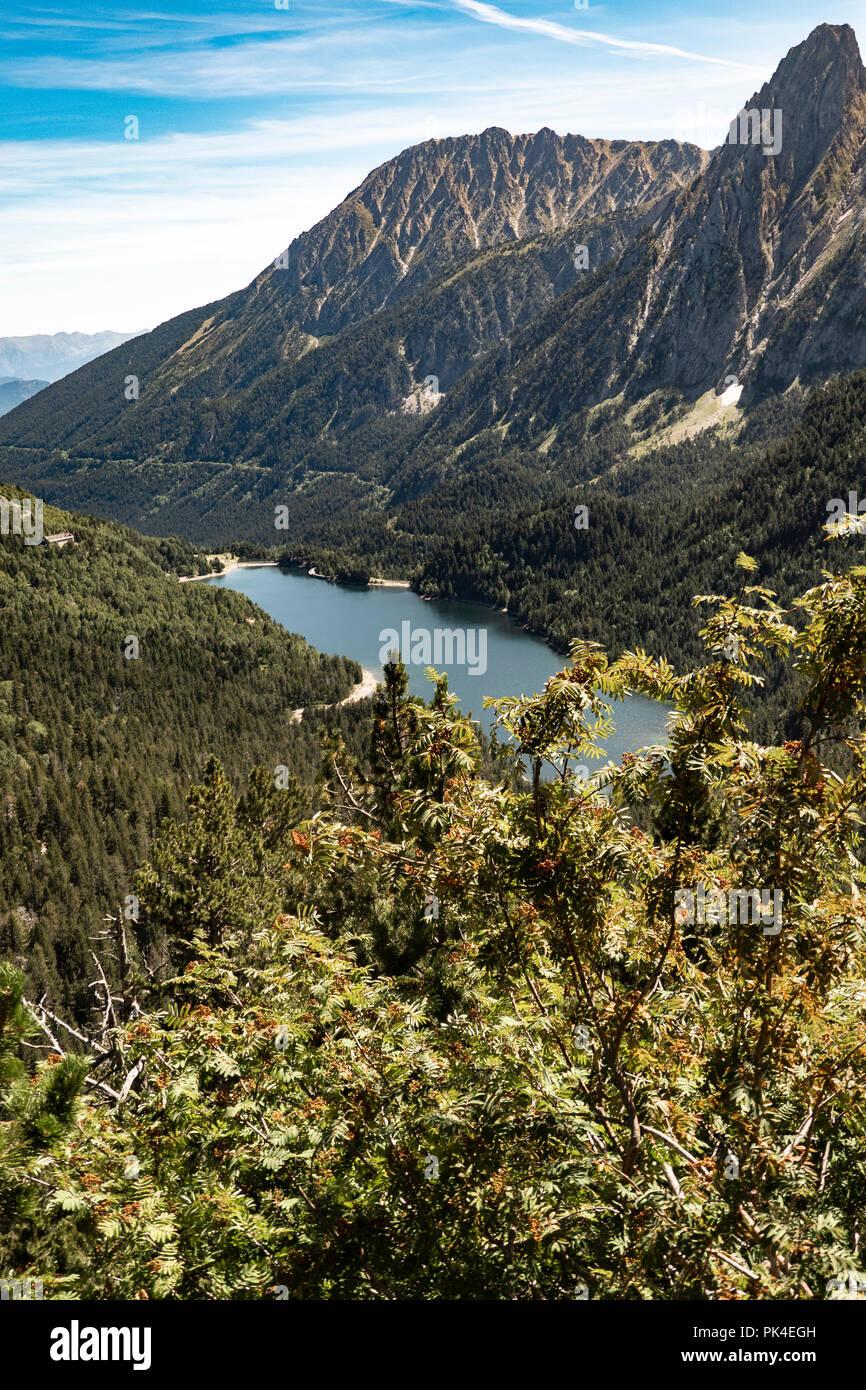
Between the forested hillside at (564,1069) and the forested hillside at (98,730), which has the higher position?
the forested hillside at (564,1069)

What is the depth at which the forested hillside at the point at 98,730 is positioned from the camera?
91.4 m

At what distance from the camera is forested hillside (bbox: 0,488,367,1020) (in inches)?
3597

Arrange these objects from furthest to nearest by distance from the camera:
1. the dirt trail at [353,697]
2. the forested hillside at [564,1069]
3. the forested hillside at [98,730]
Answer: the dirt trail at [353,697] < the forested hillside at [98,730] < the forested hillside at [564,1069]

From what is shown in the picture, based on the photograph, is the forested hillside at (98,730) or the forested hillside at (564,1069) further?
the forested hillside at (98,730)

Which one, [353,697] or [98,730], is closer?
[98,730]

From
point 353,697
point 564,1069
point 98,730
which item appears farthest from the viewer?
point 353,697

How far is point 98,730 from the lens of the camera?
457 ft

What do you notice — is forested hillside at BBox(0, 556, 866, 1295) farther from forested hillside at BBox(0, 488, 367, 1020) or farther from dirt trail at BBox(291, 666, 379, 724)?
dirt trail at BBox(291, 666, 379, 724)

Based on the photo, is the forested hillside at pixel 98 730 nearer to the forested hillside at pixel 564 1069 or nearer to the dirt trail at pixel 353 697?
the dirt trail at pixel 353 697

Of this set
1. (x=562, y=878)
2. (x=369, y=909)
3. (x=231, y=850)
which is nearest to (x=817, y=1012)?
(x=562, y=878)

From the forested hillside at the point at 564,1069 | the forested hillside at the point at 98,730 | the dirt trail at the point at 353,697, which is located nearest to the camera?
the forested hillside at the point at 564,1069

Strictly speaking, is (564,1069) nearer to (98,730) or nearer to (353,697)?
(98,730)

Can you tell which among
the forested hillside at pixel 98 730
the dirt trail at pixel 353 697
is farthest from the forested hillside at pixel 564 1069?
the dirt trail at pixel 353 697

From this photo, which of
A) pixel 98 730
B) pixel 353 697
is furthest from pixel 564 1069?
pixel 353 697
